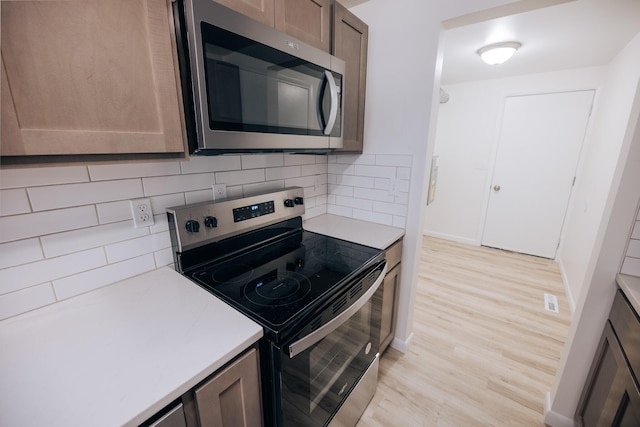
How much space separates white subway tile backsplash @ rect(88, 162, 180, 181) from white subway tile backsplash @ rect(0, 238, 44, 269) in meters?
0.26

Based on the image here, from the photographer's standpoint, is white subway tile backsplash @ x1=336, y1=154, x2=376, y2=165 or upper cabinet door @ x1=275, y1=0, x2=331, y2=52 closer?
upper cabinet door @ x1=275, y1=0, x2=331, y2=52

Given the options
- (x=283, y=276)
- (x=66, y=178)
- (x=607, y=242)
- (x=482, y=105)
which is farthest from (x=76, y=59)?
(x=482, y=105)

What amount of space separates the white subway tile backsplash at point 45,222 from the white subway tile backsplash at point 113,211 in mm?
18

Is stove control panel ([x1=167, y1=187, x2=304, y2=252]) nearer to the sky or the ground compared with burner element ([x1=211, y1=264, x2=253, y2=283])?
nearer to the sky

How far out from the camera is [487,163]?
3.61 meters

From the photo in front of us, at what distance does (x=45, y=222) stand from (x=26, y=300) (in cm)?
25

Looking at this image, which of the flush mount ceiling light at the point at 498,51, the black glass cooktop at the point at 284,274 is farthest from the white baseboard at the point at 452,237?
the black glass cooktop at the point at 284,274

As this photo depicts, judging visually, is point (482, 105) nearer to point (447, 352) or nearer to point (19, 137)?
point (447, 352)

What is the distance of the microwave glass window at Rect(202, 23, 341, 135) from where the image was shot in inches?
31.4

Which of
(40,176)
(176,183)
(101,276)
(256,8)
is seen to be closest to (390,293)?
(176,183)

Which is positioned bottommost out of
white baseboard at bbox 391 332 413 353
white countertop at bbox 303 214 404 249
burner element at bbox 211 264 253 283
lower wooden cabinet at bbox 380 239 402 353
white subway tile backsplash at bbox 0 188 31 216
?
white baseboard at bbox 391 332 413 353

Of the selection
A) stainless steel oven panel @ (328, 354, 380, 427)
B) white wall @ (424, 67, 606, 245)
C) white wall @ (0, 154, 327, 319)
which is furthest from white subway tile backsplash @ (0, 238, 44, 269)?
white wall @ (424, 67, 606, 245)

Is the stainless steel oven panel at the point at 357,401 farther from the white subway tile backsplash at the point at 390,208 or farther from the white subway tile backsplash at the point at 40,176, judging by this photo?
the white subway tile backsplash at the point at 40,176

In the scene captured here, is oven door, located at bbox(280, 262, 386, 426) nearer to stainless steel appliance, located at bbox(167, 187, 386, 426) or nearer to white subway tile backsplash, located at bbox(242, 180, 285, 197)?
stainless steel appliance, located at bbox(167, 187, 386, 426)
